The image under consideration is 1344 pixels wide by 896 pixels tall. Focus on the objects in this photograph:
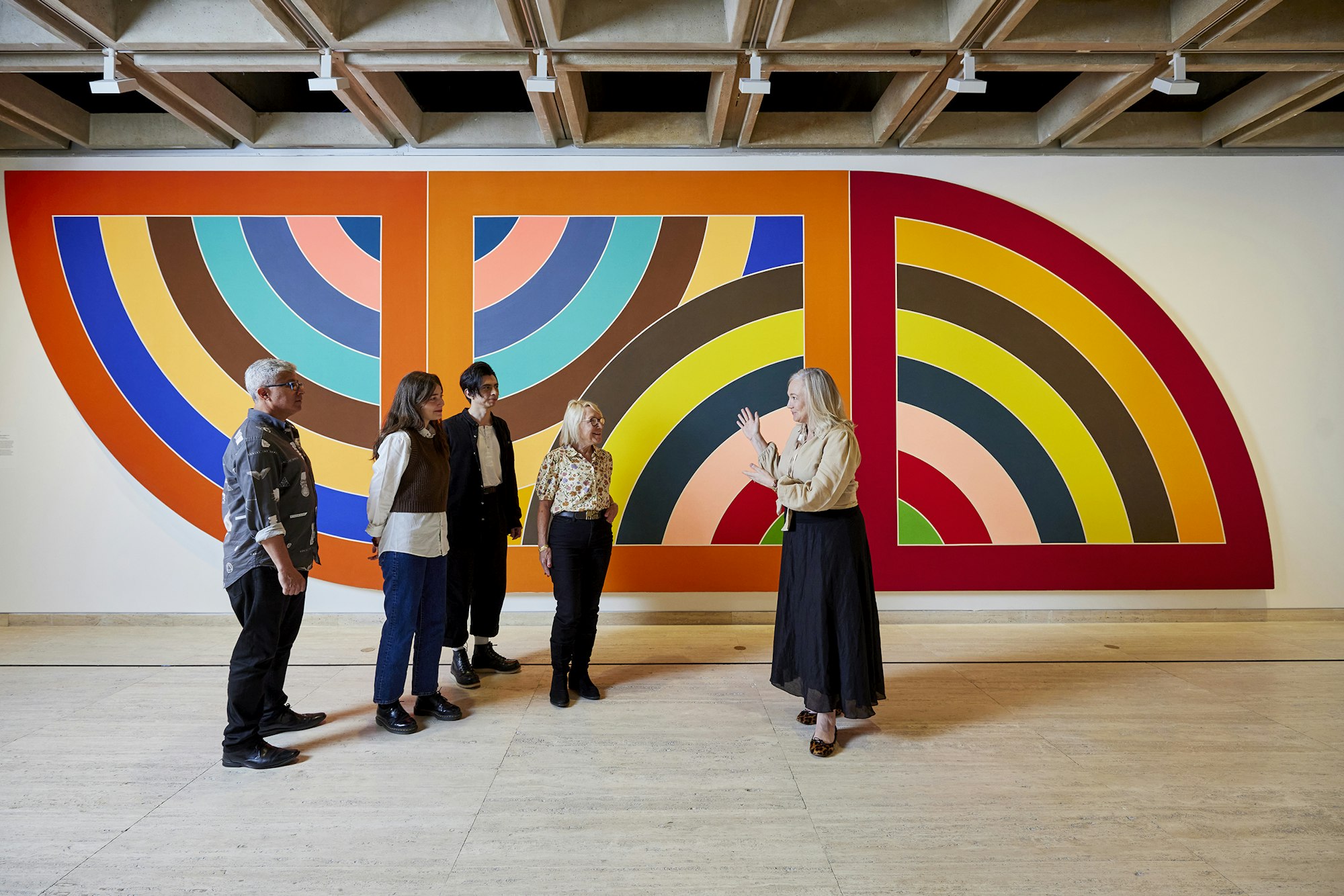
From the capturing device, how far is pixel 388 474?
9.32ft

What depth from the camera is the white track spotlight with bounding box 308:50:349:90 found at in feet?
12.1

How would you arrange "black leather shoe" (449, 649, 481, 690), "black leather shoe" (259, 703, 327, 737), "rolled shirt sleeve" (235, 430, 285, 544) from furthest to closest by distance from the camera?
"black leather shoe" (449, 649, 481, 690), "black leather shoe" (259, 703, 327, 737), "rolled shirt sleeve" (235, 430, 285, 544)

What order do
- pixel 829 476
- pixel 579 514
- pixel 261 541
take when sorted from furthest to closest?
pixel 579 514
pixel 829 476
pixel 261 541

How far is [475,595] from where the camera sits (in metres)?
3.64

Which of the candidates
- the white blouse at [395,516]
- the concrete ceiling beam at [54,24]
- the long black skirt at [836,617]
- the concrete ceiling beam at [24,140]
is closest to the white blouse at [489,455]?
the white blouse at [395,516]

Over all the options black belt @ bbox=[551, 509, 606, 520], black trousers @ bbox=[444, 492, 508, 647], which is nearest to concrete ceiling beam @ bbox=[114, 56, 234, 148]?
black trousers @ bbox=[444, 492, 508, 647]

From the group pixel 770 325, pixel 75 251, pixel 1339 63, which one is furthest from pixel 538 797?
pixel 1339 63

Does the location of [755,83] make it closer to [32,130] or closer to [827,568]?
[827,568]

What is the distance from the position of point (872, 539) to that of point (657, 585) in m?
1.47

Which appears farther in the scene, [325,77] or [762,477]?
[325,77]

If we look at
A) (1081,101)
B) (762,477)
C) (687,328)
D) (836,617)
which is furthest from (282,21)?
(1081,101)

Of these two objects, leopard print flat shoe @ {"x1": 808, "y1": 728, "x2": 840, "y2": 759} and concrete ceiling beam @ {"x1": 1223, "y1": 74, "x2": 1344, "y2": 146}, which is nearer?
leopard print flat shoe @ {"x1": 808, "y1": 728, "x2": 840, "y2": 759}

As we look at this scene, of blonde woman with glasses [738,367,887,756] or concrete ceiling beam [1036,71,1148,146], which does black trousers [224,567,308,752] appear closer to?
blonde woman with glasses [738,367,887,756]

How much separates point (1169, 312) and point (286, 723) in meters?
5.74
